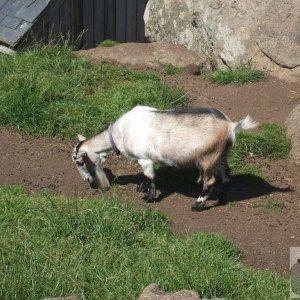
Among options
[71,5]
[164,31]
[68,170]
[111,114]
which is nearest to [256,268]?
[68,170]

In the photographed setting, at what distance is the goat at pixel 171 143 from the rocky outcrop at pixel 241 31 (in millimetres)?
3151

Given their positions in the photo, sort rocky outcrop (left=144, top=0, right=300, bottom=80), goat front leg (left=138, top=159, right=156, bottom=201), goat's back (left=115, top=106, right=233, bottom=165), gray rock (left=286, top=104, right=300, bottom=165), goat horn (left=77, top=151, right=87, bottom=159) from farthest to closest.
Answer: rocky outcrop (left=144, top=0, right=300, bottom=80) → gray rock (left=286, top=104, right=300, bottom=165) → goat horn (left=77, top=151, right=87, bottom=159) → goat front leg (left=138, top=159, right=156, bottom=201) → goat's back (left=115, top=106, right=233, bottom=165)

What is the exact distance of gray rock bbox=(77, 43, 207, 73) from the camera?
38.8 feet

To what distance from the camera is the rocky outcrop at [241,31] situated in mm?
11250

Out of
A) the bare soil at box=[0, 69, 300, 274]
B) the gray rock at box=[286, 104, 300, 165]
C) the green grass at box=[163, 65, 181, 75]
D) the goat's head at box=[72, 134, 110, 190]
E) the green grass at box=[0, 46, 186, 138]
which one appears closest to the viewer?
the bare soil at box=[0, 69, 300, 274]

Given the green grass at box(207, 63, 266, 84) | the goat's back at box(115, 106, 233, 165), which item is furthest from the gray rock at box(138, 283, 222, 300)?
the green grass at box(207, 63, 266, 84)

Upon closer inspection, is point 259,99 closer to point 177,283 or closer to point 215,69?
point 215,69

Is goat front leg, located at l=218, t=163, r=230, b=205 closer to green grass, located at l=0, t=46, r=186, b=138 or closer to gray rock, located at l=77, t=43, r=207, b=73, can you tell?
green grass, located at l=0, t=46, r=186, b=138

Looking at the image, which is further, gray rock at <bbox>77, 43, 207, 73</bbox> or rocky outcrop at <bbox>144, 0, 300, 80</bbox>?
gray rock at <bbox>77, 43, 207, 73</bbox>

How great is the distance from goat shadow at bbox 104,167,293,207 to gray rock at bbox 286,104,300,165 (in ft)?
1.99

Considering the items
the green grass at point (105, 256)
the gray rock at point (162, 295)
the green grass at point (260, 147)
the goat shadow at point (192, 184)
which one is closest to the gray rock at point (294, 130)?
the green grass at point (260, 147)

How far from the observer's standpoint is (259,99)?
35.6 feet

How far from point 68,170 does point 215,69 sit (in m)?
3.62

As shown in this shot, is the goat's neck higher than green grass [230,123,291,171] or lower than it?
higher
